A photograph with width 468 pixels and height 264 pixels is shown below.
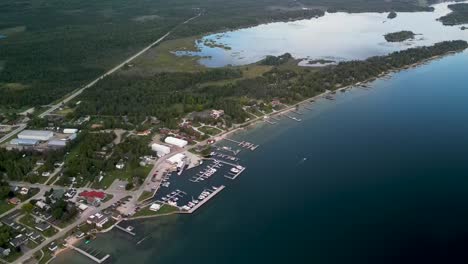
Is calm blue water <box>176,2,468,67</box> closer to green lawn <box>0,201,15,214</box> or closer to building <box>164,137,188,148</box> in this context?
building <box>164,137,188,148</box>

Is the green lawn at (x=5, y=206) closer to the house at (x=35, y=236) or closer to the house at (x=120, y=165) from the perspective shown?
the house at (x=35, y=236)

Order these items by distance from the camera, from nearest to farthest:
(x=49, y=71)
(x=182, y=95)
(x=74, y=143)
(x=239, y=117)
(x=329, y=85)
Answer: (x=74, y=143) → (x=239, y=117) → (x=182, y=95) → (x=329, y=85) → (x=49, y=71)

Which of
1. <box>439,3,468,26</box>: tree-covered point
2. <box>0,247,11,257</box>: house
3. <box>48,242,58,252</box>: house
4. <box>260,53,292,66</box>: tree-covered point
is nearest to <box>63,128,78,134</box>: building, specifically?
<box>48,242,58,252</box>: house

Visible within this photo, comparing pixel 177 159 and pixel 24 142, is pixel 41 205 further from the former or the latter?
pixel 24 142

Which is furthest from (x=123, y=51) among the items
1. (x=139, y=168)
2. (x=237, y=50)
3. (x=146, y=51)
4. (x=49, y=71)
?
(x=139, y=168)

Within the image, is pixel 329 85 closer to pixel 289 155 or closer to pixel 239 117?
pixel 239 117

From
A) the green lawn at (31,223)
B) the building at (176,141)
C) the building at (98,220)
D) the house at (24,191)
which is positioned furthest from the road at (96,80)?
the building at (98,220)
